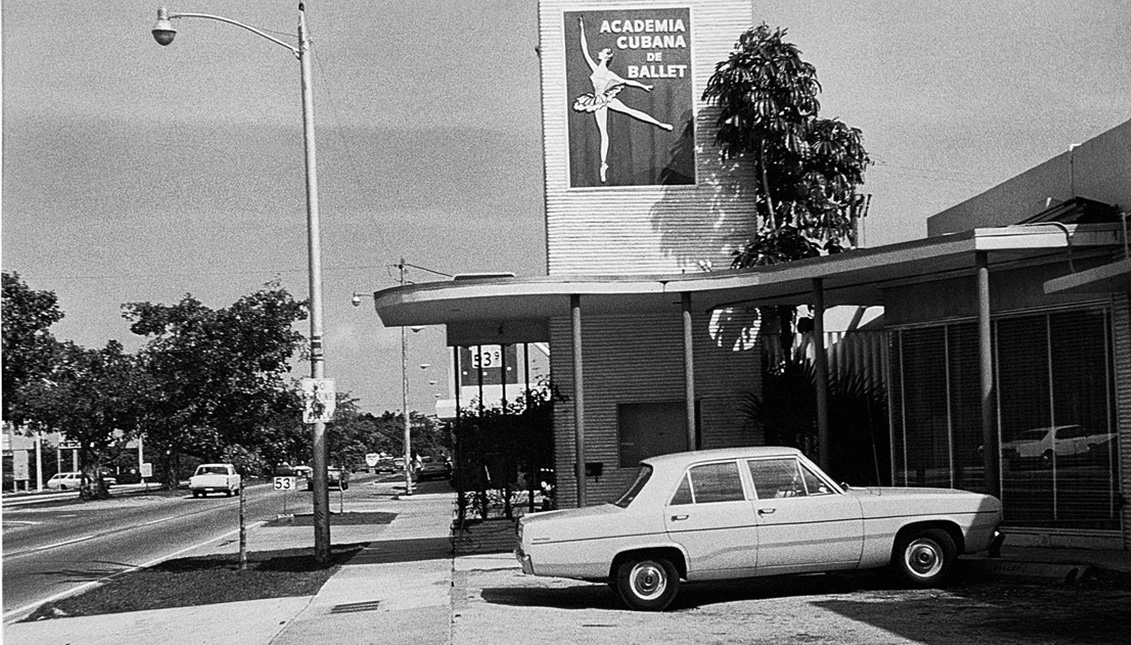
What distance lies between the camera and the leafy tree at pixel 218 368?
21500mm

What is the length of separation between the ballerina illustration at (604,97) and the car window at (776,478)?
347 inches

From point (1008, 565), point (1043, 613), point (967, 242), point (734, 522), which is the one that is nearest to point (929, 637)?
point (1043, 613)

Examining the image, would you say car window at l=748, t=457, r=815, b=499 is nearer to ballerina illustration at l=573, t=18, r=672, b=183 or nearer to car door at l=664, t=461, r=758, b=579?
car door at l=664, t=461, r=758, b=579

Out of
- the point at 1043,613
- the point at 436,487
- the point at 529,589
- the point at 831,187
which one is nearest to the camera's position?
the point at 1043,613

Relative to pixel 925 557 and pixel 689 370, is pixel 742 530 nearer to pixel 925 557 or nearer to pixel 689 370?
pixel 925 557

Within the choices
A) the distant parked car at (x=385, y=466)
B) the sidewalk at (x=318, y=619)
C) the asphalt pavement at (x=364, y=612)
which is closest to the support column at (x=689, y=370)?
the asphalt pavement at (x=364, y=612)

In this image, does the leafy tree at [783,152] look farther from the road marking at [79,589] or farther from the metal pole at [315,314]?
the road marking at [79,589]

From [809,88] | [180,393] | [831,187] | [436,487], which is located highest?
[809,88]

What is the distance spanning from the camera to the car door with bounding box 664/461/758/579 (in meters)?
13.7

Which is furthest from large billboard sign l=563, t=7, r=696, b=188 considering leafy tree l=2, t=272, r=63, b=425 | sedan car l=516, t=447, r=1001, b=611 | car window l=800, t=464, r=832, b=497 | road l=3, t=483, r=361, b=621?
leafy tree l=2, t=272, r=63, b=425

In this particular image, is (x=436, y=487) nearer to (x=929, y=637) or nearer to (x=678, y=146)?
(x=678, y=146)

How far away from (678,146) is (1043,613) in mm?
11547

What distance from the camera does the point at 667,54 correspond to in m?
22.3

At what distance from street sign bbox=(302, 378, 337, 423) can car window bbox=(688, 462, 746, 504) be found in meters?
8.10
